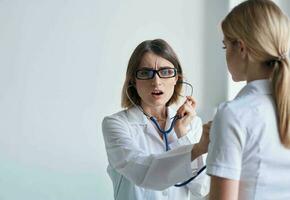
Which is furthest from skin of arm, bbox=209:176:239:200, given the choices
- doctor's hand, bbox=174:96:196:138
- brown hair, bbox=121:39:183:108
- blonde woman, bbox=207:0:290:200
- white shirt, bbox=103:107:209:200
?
brown hair, bbox=121:39:183:108

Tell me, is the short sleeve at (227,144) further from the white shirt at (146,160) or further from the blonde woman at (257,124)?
the white shirt at (146,160)

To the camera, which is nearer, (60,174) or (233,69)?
(233,69)

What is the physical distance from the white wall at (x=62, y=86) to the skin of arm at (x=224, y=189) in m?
1.24

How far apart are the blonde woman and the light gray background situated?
4.03ft

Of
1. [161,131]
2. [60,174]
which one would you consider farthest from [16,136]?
[161,131]

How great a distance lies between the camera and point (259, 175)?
0.87 meters

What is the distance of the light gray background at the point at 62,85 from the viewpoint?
73.8 inches

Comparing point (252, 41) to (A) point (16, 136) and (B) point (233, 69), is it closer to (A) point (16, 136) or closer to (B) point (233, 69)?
(B) point (233, 69)

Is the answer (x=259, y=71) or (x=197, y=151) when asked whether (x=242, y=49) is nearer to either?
(x=259, y=71)

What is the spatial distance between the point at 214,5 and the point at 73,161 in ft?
3.95

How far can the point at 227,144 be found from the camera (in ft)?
2.77

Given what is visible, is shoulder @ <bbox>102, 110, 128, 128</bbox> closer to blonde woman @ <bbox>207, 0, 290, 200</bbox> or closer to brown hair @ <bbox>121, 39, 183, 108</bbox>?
brown hair @ <bbox>121, 39, 183, 108</bbox>

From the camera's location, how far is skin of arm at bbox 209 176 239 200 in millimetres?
845

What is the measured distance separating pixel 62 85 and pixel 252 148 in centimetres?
130
